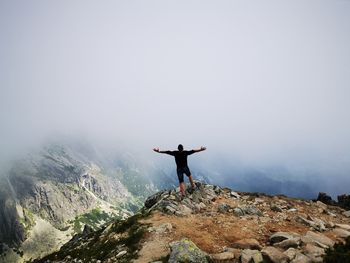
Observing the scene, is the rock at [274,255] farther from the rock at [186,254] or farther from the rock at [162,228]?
the rock at [162,228]

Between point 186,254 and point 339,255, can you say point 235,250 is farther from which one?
point 339,255

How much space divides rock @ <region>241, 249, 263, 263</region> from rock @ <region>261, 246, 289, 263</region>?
0.29m

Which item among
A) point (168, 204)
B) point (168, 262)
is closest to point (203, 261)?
point (168, 262)

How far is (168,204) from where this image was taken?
24.0 meters

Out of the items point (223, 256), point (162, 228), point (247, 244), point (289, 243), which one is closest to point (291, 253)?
point (289, 243)

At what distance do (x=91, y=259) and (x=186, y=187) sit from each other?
12730 millimetres

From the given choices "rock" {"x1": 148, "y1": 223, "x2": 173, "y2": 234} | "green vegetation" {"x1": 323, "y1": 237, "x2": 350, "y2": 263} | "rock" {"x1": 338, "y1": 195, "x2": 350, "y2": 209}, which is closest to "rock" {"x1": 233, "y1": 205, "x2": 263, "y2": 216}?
"rock" {"x1": 148, "y1": 223, "x2": 173, "y2": 234}

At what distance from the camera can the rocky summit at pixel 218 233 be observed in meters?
14.3

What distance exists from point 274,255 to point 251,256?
1062 millimetres

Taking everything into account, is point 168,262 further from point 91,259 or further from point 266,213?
point 266,213

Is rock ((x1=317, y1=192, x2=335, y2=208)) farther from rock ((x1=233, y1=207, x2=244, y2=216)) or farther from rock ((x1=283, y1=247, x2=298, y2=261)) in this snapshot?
rock ((x1=283, y1=247, x2=298, y2=261))

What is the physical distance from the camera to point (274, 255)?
1366 centimetres

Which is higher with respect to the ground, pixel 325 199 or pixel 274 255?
pixel 274 255

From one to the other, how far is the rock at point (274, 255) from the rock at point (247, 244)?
1459 millimetres
